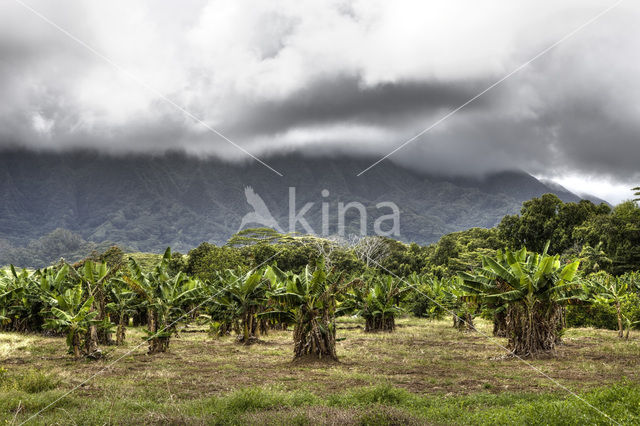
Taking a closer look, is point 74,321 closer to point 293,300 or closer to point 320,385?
point 293,300

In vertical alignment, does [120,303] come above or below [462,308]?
above

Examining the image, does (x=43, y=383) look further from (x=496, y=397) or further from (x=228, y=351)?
(x=496, y=397)

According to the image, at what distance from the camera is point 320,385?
36.9ft

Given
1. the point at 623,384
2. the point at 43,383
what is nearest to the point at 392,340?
the point at 623,384

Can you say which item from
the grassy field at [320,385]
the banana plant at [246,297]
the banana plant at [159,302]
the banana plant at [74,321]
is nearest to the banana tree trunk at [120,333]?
the grassy field at [320,385]

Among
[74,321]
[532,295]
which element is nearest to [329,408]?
[74,321]

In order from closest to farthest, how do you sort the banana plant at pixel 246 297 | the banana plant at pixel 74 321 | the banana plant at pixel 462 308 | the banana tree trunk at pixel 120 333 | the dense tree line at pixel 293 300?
the banana plant at pixel 74 321 → the dense tree line at pixel 293 300 → the banana tree trunk at pixel 120 333 → the banana plant at pixel 246 297 → the banana plant at pixel 462 308

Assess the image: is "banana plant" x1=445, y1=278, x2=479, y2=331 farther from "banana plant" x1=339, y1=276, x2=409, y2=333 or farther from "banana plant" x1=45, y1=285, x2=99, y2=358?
"banana plant" x1=45, y1=285, x2=99, y2=358

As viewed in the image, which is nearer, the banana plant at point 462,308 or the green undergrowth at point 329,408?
the green undergrowth at point 329,408

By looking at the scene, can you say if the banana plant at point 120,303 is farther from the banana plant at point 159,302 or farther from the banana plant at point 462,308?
the banana plant at point 462,308

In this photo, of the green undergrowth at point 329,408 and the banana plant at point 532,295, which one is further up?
the banana plant at point 532,295

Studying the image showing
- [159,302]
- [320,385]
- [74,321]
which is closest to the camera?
[320,385]

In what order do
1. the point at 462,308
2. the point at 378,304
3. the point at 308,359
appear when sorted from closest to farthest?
the point at 308,359
the point at 378,304
the point at 462,308

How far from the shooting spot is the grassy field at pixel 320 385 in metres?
7.55
